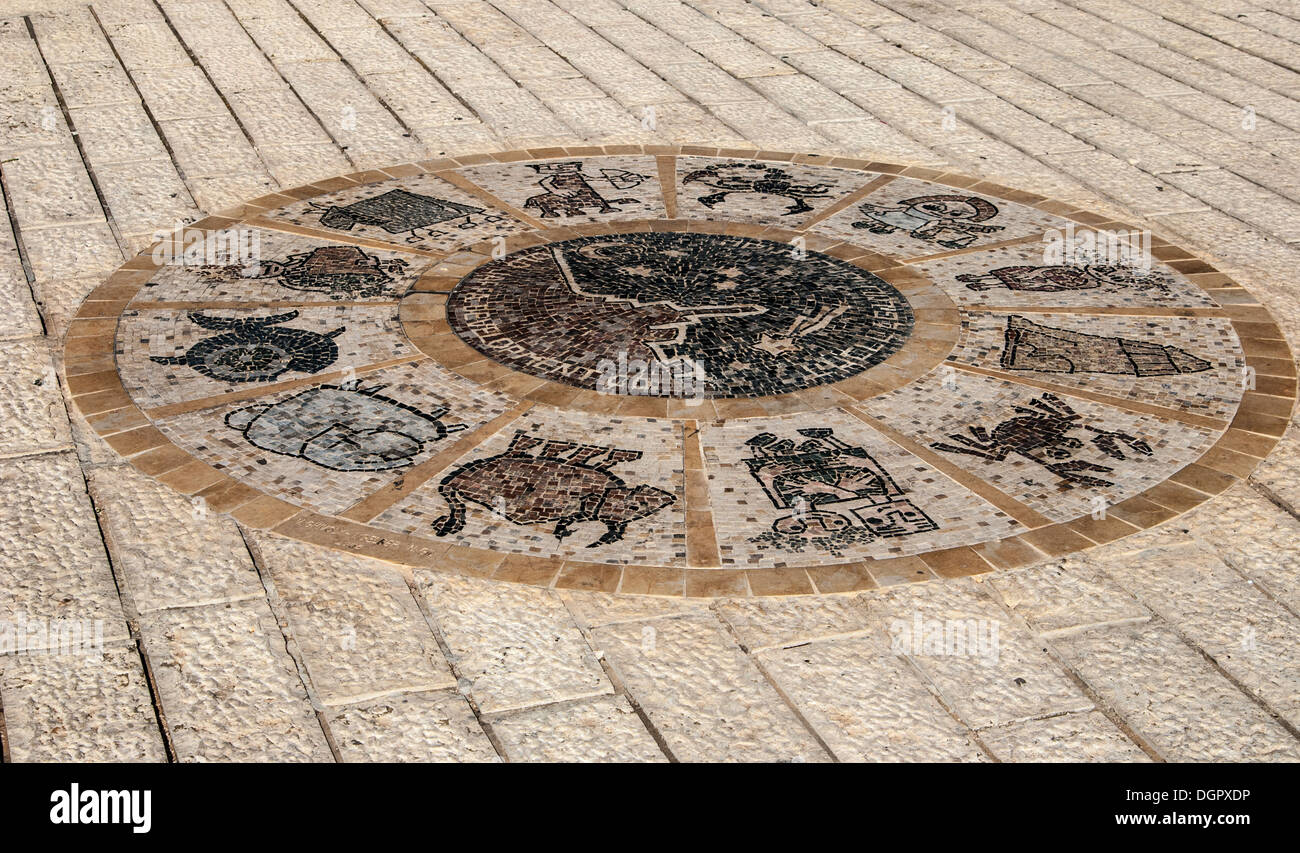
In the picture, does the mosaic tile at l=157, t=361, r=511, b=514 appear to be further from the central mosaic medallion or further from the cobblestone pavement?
the central mosaic medallion

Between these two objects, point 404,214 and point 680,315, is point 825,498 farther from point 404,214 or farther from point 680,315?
point 404,214

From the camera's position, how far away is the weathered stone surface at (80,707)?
5.02 meters

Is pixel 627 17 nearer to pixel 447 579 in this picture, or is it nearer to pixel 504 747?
pixel 447 579

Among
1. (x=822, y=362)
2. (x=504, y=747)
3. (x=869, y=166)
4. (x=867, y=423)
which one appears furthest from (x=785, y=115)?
(x=504, y=747)

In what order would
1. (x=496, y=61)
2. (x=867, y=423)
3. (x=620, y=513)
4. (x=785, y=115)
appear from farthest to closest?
(x=496, y=61)
(x=785, y=115)
(x=867, y=423)
(x=620, y=513)

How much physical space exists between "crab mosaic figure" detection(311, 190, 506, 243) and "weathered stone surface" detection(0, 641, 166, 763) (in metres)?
4.53

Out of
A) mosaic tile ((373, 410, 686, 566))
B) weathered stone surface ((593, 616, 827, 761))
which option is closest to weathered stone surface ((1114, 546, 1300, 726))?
weathered stone surface ((593, 616, 827, 761))

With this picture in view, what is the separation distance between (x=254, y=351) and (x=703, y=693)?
151 inches

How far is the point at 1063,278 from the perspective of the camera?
9.04 metres

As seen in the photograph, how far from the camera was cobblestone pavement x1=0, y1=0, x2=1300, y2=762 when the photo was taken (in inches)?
205

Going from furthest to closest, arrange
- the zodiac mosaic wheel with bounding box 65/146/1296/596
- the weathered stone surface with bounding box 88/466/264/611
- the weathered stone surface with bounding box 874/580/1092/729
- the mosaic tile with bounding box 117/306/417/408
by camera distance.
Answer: the mosaic tile with bounding box 117/306/417/408
the zodiac mosaic wheel with bounding box 65/146/1296/596
the weathered stone surface with bounding box 88/466/264/611
the weathered stone surface with bounding box 874/580/1092/729

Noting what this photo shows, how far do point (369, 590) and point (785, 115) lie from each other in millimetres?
7089

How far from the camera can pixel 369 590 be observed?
19.6ft

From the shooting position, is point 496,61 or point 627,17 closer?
point 496,61
